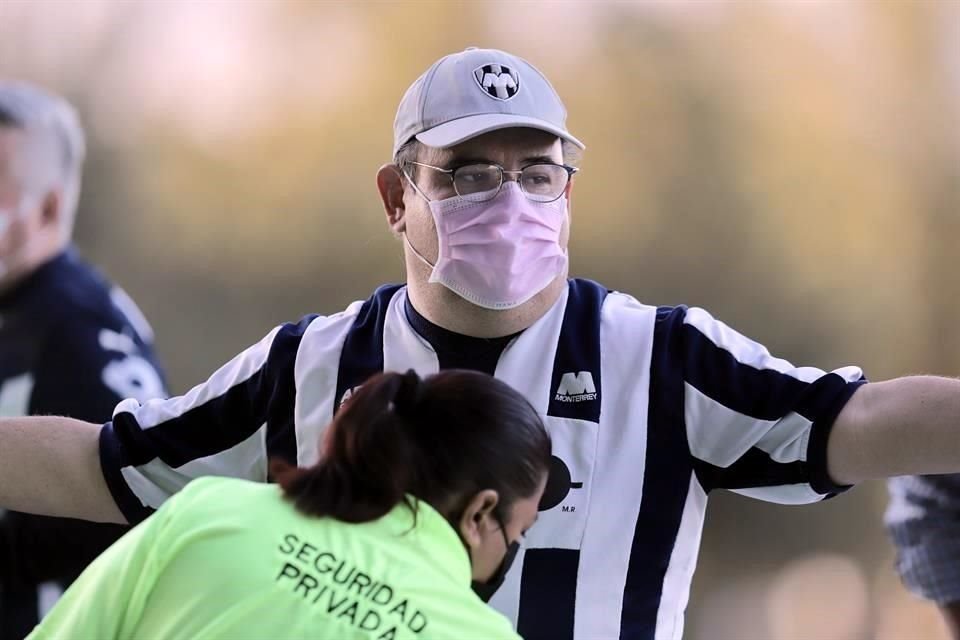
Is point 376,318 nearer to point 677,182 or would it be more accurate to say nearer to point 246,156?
point 246,156

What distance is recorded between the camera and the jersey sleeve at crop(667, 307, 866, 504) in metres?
1.74

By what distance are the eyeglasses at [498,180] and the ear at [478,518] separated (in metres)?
0.64

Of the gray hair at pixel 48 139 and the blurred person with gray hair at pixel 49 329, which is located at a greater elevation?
the gray hair at pixel 48 139

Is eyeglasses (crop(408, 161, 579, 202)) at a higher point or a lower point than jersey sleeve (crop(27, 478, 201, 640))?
higher

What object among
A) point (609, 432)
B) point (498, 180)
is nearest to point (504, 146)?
point (498, 180)

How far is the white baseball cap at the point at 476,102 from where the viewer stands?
189 cm

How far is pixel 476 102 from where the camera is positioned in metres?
1.91

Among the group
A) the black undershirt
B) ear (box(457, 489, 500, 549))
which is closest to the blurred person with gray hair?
the black undershirt

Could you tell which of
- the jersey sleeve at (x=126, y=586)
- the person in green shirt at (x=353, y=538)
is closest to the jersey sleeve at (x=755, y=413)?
the person in green shirt at (x=353, y=538)

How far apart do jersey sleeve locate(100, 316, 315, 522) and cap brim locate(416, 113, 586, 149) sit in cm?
40

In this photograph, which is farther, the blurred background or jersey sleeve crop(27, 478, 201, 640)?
the blurred background

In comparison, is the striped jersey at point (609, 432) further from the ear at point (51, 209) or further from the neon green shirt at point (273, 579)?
the ear at point (51, 209)

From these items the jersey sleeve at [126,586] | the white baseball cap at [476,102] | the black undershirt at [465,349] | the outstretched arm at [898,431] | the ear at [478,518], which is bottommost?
the jersey sleeve at [126,586]

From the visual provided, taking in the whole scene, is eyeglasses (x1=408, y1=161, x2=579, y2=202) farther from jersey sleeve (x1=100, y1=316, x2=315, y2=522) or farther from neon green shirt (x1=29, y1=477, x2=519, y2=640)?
neon green shirt (x1=29, y1=477, x2=519, y2=640)
